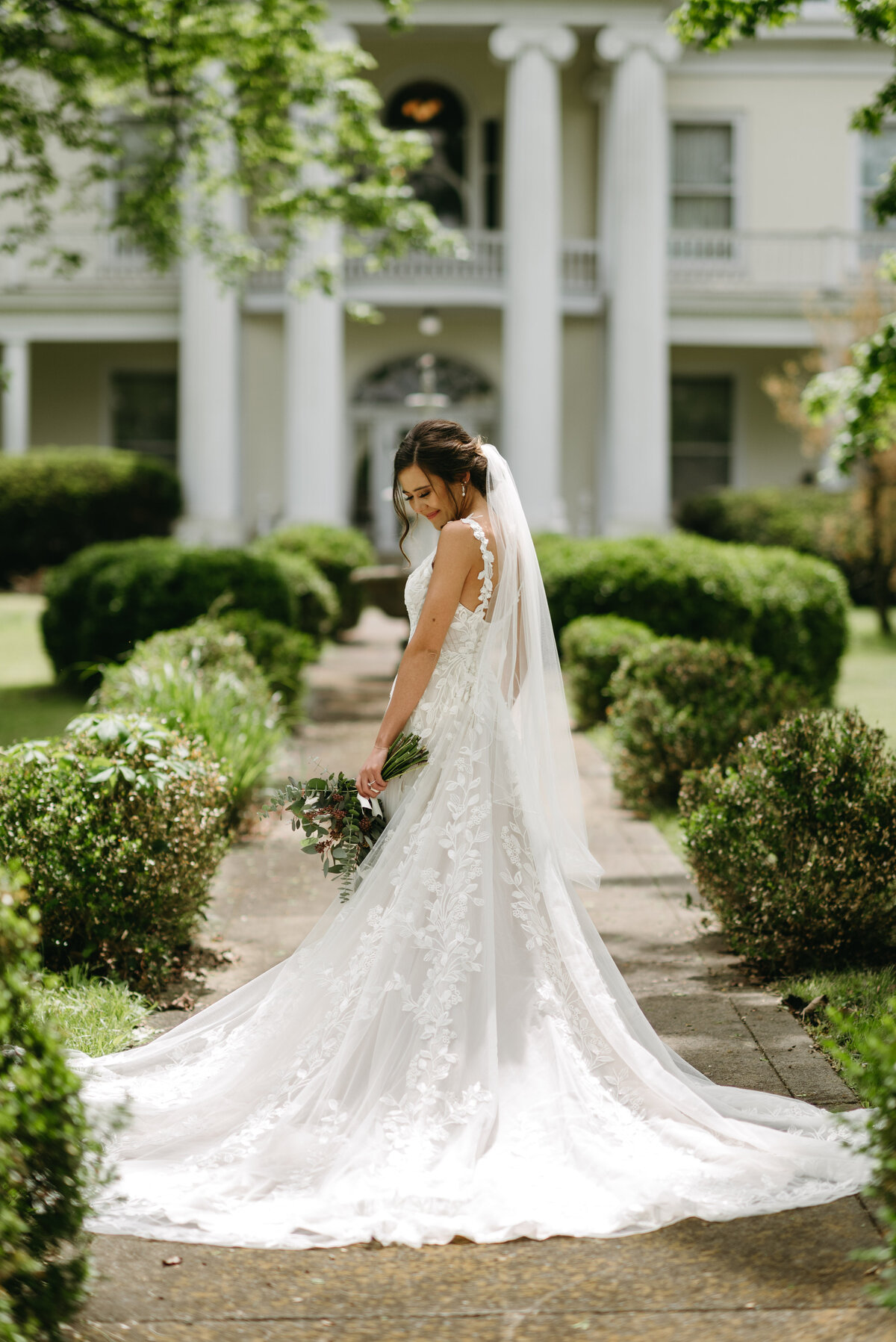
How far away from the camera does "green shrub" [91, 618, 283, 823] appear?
6.52 m

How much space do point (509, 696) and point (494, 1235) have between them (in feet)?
5.13

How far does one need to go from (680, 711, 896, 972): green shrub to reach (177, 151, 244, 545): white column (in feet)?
49.0

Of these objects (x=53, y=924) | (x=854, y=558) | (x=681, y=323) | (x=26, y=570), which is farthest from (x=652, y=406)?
(x=53, y=924)

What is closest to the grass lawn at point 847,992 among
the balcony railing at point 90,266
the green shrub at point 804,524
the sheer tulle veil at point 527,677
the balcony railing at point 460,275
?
the sheer tulle veil at point 527,677

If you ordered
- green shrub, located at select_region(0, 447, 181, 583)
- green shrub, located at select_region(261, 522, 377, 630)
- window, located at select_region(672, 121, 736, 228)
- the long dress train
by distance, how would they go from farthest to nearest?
window, located at select_region(672, 121, 736, 228)
green shrub, located at select_region(0, 447, 181, 583)
green shrub, located at select_region(261, 522, 377, 630)
the long dress train

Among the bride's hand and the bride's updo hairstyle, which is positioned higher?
the bride's updo hairstyle

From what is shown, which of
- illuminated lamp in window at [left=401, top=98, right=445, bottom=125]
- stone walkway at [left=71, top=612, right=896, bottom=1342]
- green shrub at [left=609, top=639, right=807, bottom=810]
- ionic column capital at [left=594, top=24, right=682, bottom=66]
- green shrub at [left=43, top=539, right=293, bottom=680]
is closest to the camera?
stone walkway at [left=71, top=612, right=896, bottom=1342]

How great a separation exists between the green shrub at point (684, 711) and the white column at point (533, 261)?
36.2ft

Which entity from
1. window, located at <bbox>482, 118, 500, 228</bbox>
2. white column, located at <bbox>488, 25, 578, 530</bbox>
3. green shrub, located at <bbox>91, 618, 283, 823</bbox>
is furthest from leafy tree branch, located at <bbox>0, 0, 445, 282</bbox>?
window, located at <bbox>482, 118, 500, 228</bbox>

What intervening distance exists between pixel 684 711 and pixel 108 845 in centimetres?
383

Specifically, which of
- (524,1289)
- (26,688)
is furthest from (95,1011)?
(26,688)

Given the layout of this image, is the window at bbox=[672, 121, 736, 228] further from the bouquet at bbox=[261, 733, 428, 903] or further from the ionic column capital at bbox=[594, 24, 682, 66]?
the bouquet at bbox=[261, 733, 428, 903]

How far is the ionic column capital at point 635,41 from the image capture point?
19094mm

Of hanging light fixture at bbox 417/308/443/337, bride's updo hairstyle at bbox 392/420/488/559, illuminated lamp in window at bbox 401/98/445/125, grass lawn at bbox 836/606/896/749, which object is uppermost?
illuminated lamp in window at bbox 401/98/445/125
